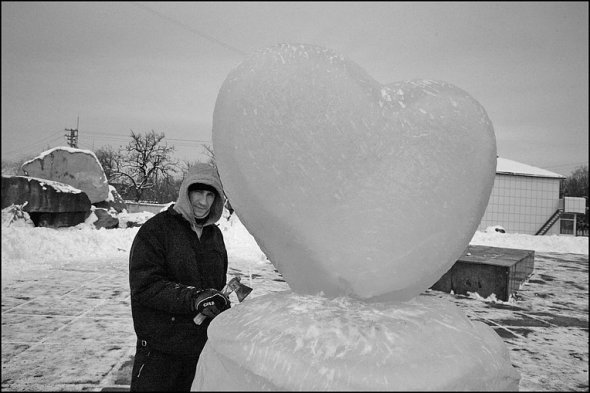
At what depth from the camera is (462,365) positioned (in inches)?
45.3

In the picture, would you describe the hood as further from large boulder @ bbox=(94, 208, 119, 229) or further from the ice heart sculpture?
large boulder @ bbox=(94, 208, 119, 229)

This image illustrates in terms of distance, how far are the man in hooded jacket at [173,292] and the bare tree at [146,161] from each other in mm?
4318

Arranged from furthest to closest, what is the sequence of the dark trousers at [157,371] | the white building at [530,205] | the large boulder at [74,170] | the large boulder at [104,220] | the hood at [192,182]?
the white building at [530,205] < the large boulder at [74,170] < the large boulder at [104,220] < the hood at [192,182] < the dark trousers at [157,371]

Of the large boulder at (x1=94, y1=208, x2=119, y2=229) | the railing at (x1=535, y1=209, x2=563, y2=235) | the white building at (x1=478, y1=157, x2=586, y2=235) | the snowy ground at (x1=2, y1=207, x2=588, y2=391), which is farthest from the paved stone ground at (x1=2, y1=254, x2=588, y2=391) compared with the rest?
the railing at (x1=535, y1=209, x2=563, y2=235)

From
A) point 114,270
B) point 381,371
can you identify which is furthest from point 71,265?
point 381,371

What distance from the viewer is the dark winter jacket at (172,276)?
6.43 ft

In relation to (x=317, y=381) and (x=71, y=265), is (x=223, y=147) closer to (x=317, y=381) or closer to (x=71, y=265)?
(x=317, y=381)

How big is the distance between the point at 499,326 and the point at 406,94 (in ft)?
14.8

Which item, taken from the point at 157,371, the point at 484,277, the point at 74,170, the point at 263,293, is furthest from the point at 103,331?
the point at 74,170

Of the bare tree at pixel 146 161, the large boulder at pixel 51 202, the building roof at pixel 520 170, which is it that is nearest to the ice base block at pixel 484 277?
the bare tree at pixel 146 161

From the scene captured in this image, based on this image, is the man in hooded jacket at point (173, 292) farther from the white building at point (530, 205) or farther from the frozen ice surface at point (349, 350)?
the white building at point (530, 205)

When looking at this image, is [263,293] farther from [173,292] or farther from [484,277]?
[173,292]

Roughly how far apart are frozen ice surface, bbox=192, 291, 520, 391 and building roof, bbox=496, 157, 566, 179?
19.5 metres

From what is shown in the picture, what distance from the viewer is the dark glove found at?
74.2 inches
